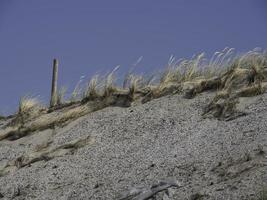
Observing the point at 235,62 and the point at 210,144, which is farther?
the point at 235,62

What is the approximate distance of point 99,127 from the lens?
59.7 feet

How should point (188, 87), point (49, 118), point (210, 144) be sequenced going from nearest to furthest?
point (210, 144) < point (188, 87) < point (49, 118)

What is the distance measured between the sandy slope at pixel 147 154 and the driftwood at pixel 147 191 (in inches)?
5.4

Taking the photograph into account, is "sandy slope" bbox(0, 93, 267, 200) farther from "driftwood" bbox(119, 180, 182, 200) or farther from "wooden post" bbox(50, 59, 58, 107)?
"wooden post" bbox(50, 59, 58, 107)

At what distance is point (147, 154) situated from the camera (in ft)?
51.4

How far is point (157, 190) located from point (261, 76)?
521 cm

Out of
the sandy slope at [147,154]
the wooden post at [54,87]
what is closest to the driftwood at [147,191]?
the sandy slope at [147,154]

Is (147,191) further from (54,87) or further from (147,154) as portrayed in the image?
(54,87)

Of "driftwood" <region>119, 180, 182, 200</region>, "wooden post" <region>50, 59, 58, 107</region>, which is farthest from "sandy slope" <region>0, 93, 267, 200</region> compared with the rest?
"wooden post" <region>50, 59, 58, 107</region>

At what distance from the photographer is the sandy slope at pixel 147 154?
13.3m

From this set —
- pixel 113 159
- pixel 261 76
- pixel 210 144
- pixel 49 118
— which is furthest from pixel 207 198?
pixel 49 118

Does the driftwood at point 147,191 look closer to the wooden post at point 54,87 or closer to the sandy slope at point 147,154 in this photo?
the sandy slope at point 147,154

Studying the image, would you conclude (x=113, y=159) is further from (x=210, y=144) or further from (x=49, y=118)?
(x=49, y=118)

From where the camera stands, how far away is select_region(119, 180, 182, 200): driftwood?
43.5ft
